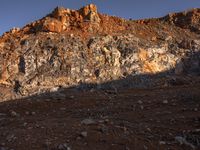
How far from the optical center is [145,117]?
9562 millimetres

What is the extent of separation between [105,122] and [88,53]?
20170mm

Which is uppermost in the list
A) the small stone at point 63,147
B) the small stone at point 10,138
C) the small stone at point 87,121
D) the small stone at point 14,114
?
the small stone at point 14,114

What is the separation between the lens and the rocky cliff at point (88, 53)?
1065 inches

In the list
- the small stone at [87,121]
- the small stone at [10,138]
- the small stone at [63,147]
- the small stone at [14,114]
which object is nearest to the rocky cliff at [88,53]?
the small stone at [14,114]

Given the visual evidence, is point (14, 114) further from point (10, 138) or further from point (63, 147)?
point (63, 147)

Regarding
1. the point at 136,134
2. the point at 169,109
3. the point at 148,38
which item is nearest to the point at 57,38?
the point at 148,38

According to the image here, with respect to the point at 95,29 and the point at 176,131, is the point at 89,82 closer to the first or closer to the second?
the point at 95,29

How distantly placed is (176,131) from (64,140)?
2.40 m

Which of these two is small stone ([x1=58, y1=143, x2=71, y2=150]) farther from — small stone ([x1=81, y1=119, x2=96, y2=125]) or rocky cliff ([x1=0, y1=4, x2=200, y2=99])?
rocky cliff ([x1=0, y1=4, x2=200, y2=99])

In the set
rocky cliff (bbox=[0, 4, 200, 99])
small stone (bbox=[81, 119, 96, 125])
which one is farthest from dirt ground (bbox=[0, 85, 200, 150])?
rocky cliff (bbox=[0, 4, 200, 99])

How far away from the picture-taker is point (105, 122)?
351 inches

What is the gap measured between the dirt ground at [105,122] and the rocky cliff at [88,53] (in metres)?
14.0

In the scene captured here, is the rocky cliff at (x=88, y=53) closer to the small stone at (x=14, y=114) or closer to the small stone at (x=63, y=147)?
the small stone at (x=14, y=114)

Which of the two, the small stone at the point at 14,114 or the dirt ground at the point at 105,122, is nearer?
the dirt ground at the point at 105,122
